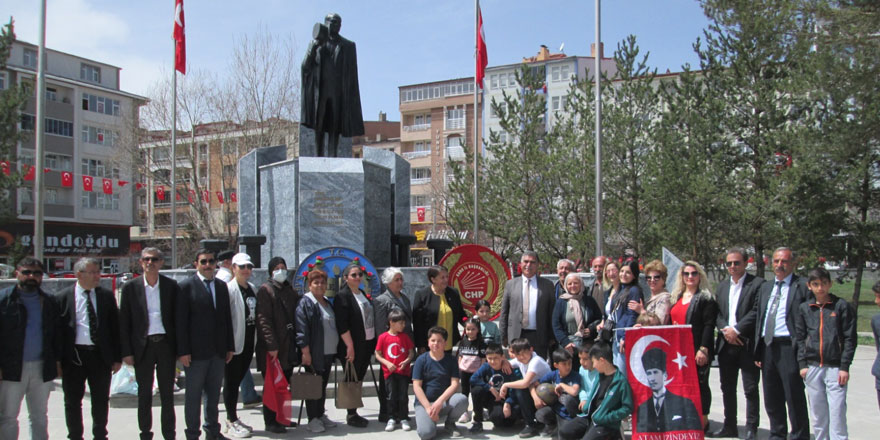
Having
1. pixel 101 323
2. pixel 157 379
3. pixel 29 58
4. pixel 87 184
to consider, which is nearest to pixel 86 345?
pixel 101 323

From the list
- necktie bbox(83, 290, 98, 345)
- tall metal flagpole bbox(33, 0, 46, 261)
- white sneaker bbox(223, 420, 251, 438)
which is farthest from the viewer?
tall metal flagpole bbox(33, 0, 46, 261)

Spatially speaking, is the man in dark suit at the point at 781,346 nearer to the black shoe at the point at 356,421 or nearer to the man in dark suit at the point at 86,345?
the black shoe at the point at 356,421

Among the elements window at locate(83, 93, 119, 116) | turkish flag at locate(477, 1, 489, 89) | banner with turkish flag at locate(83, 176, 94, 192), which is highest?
window at locate(83, 93, 119, 116)

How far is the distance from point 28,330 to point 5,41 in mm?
21968

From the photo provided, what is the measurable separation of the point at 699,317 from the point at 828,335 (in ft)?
3.44

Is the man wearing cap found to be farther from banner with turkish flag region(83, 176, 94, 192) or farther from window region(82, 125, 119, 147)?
window region(82, 125, 119, 147)

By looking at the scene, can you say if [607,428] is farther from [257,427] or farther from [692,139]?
[692,139]

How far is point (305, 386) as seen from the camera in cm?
629

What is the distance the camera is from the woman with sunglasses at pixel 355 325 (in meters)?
6.66

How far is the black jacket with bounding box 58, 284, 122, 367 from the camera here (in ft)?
17.6

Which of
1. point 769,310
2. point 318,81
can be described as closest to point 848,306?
point 769,310

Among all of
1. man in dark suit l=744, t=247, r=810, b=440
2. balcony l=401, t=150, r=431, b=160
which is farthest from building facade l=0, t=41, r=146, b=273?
man in dark suit l=744, t=247, r=810, b=440

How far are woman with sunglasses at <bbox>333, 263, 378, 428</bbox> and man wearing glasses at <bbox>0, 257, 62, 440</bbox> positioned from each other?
243 centimetres

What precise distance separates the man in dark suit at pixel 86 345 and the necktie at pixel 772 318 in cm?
549
